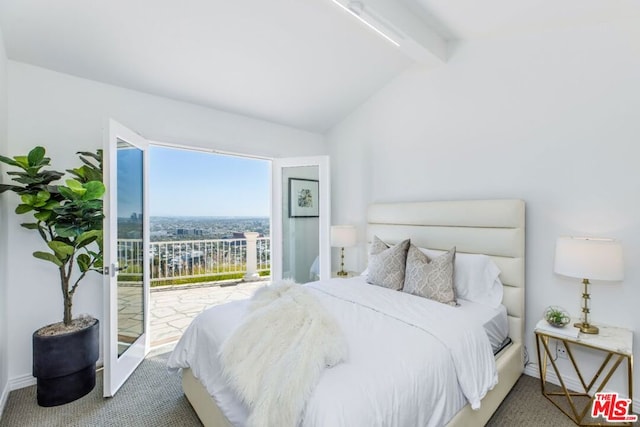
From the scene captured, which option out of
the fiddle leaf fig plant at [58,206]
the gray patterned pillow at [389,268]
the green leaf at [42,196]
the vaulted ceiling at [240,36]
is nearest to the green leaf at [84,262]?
the fiddle leaf fig plant at [58,206]

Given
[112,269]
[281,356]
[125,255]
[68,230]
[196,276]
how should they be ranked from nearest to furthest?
[281,356] < [68,230] < [112,269] < [125,255] < [196,276]

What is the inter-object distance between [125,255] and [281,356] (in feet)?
6.75

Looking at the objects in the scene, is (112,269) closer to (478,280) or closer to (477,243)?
(478,280)

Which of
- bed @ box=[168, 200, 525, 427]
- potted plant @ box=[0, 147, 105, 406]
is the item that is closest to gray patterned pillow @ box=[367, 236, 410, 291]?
bed @ box=[168, 200, 525, 427]

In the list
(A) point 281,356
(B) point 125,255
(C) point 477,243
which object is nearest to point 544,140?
(C) point 477,243

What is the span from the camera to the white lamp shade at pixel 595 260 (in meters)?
1.97

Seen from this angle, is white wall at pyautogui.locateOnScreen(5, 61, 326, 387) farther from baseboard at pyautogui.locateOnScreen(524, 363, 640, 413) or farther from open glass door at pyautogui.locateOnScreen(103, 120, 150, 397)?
baseboard at pyautogui.locateOnScreen(524, 363, 640, 413)

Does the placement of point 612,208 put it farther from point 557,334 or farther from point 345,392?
point 345,392

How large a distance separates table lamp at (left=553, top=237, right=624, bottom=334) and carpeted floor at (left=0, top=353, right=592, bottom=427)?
0.68 m

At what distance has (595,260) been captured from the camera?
1.99 meters

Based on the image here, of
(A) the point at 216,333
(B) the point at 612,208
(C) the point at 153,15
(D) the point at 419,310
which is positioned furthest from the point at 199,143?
(B) the point at 612,208

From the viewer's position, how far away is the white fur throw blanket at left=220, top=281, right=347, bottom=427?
3.92 ft

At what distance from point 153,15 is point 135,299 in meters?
2.53

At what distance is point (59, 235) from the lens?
2.21 m
